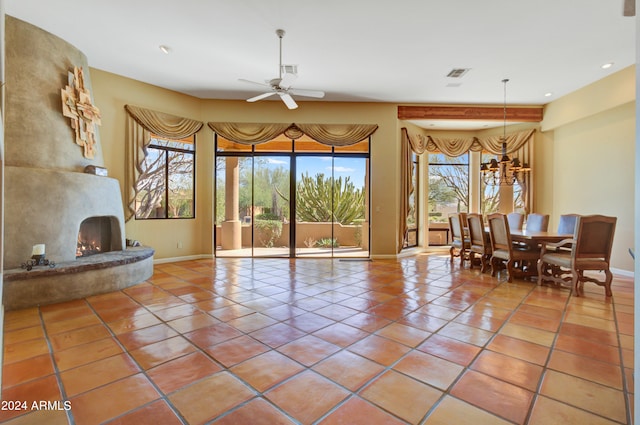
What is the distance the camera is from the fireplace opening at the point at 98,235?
4449 millimetres

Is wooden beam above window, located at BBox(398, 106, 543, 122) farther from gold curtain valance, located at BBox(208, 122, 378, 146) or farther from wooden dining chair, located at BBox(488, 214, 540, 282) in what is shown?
wooden dining chair, located at BBox(488, 214, 540, 282)

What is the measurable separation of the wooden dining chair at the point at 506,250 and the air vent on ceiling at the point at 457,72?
2483mm

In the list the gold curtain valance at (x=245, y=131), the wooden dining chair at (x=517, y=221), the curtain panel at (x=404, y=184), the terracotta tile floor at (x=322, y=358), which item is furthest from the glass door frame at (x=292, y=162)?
the wooden dining chair at (x=517, y=221)

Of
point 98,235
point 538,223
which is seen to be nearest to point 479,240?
point 538,223

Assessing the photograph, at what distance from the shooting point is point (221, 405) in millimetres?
1695

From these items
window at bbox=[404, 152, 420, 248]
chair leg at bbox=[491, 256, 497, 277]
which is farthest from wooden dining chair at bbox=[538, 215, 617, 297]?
window at bbox=[404, 152, 420, 248]

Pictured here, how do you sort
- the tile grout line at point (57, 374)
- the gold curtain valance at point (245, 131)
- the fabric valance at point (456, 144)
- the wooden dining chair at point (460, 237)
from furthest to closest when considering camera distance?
the fabric valance at point (456, 144), the gold curtain valance at point (245, 131), the wooden dining chair at point (460, 237), the tile grout line at point (57, 374)

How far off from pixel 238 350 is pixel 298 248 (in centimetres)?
454

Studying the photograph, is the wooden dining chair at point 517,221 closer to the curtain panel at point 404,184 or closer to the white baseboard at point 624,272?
the white baseboard at point 624,272

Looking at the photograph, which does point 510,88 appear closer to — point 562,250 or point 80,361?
point 562,250

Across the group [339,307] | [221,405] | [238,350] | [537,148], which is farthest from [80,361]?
[537,148]

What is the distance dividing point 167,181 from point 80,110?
192 centimetres

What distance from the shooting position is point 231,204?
6.59 m

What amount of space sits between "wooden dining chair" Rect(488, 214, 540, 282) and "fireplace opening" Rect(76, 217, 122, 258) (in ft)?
19.6
